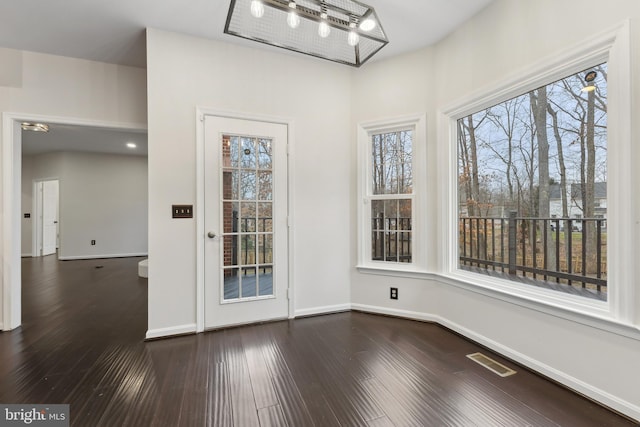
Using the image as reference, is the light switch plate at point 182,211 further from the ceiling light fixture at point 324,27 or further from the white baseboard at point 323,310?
the ceiling light fixture at point 324,27

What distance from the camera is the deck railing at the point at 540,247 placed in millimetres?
2041

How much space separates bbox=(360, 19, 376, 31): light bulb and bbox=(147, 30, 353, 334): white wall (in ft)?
3.35

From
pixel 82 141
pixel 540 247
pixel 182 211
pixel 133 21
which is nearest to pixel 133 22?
pixel 133 21

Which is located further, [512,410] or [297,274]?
[297,274]

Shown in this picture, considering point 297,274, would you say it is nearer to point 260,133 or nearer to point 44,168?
point 260,133

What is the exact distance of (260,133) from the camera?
113 inches

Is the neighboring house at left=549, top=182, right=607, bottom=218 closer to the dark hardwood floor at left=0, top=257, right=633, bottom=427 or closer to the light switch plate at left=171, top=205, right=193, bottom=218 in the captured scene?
the dark hardwood floor at left=0, top=257, right=633, bottom=427

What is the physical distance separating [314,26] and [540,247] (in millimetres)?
2525

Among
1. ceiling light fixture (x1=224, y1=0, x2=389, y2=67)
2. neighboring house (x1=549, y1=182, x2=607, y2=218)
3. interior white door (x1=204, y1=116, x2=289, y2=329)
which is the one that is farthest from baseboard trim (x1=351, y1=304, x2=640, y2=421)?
ceiling light fixture (x1=224, y1=0, x2=389, y2=67)

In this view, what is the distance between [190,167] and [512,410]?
287cm

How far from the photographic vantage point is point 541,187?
229cm

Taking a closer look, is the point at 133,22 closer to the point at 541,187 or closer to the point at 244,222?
the point at 244,222

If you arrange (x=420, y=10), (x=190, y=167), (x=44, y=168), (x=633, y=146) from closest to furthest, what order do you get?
(x=633, y=146), (x=420, y=10), (x=190, y=167), (x=44, y=168)

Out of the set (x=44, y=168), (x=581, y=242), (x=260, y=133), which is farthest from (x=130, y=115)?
(x=44, y=168)
